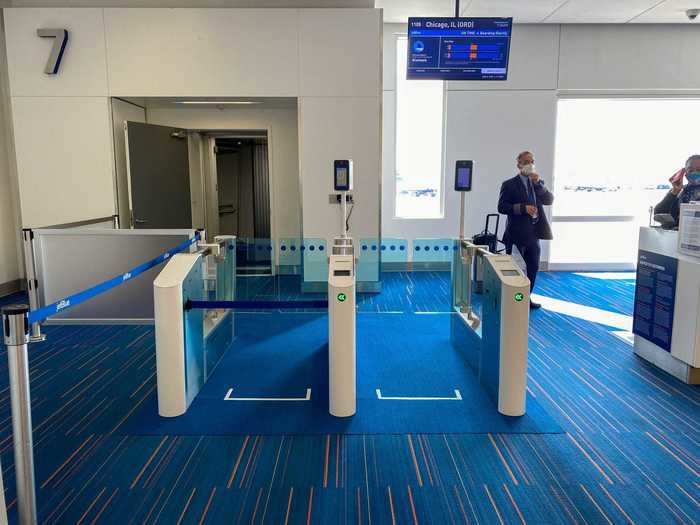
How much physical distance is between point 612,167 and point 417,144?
9.67 ft

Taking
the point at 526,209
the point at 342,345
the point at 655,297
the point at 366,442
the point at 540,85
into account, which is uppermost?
the point at 540,85

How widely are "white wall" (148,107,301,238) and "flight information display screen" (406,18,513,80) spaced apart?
229 cm

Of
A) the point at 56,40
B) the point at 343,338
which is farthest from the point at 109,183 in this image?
the point at 343,338

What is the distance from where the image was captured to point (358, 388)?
12.6ft

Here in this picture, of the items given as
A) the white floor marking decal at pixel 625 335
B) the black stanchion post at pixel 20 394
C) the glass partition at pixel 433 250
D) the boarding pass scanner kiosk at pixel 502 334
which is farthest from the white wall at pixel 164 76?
the black stanchion post at pixel 20 394

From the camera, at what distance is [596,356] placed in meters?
4.52

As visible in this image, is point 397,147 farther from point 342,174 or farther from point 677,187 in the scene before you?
point 677,187

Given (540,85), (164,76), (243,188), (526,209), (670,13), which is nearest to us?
(526,209)

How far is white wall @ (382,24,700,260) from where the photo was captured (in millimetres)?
7777

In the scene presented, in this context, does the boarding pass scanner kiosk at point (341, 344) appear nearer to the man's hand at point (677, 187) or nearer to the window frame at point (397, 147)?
the man's hand at point (677, 187)

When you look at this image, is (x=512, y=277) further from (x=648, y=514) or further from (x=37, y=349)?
(x=37, y=349)

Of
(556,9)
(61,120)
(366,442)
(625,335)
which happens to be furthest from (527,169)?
(61,120)

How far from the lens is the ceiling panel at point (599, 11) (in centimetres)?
671

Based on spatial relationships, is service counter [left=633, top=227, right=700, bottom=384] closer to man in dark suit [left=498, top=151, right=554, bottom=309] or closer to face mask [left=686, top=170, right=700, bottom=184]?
face mask [left=686, top=170, right=700, bottom=184]
